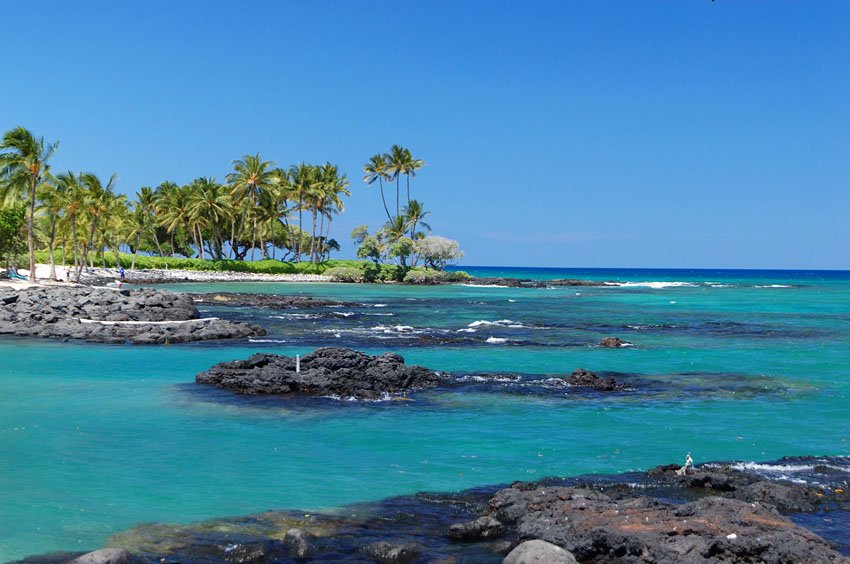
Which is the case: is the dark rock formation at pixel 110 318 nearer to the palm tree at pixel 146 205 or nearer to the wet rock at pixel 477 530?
the wet rock at pixel 477 530

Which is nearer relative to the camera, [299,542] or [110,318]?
[299,542]

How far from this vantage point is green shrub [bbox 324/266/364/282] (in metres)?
91.2

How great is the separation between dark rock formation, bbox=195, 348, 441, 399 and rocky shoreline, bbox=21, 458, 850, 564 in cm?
841

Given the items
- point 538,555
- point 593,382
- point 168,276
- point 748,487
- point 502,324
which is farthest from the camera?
point 168,276

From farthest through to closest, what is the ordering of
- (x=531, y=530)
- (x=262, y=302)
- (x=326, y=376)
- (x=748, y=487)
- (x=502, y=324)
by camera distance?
(x=262, y=302) < (x=502, y=324) < (x=326, y=376) < (x=748, y=487) < (x=531, y=530)

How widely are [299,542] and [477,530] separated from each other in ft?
7.19

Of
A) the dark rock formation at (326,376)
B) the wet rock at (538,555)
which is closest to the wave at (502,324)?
the dark rock formation at (326,376)

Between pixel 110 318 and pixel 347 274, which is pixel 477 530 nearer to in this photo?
pixel 110 318

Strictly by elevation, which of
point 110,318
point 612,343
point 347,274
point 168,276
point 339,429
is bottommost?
point 339,429

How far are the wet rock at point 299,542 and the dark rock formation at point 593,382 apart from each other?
12963mm

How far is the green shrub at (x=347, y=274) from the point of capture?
299 ft

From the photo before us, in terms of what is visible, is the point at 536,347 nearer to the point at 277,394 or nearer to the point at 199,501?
the point at 277,394

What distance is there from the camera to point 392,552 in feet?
28.2

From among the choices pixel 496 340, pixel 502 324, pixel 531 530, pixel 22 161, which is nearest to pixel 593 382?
pixel 496 340
